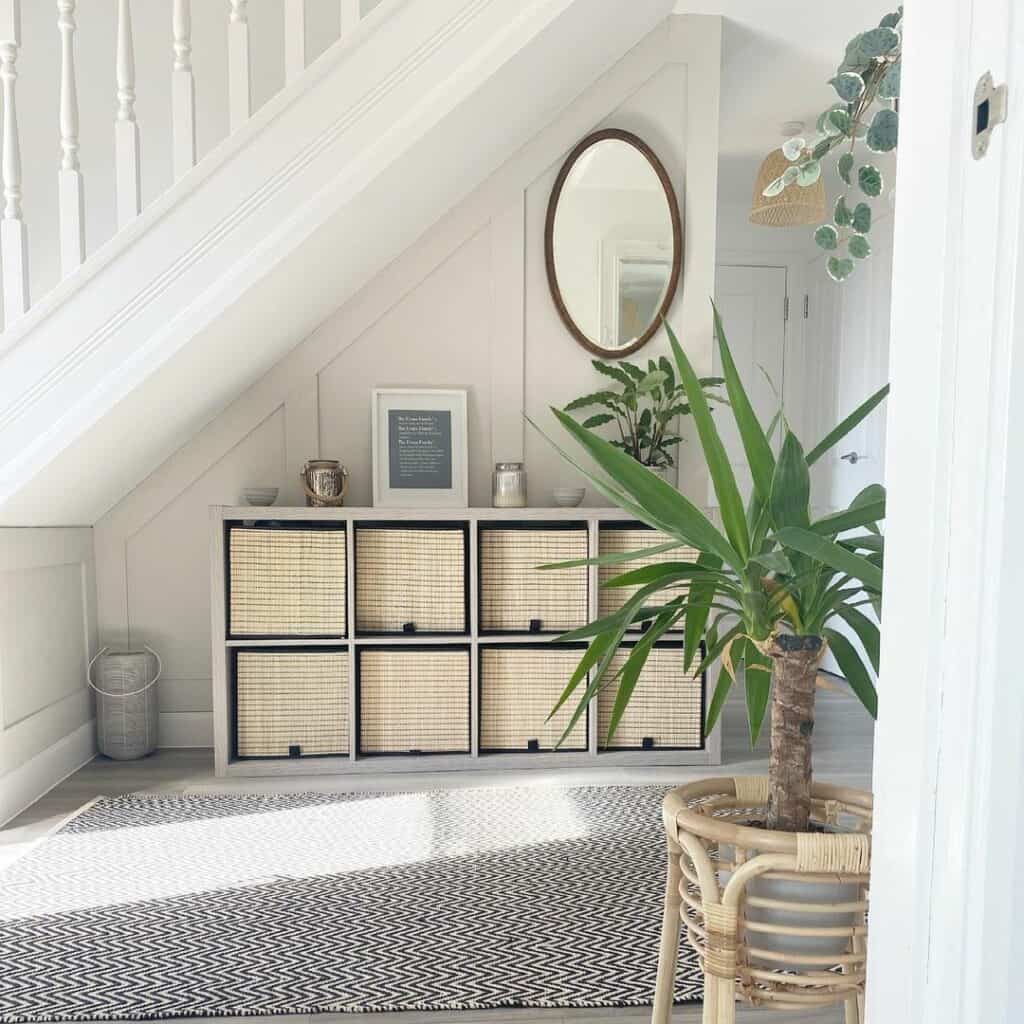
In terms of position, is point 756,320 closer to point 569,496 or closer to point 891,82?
point 569,496

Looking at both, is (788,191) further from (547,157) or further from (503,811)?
(503,811)

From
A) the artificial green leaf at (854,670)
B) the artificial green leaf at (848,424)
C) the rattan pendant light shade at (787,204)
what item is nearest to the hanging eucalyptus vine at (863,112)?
the artificial green leaf at (848,424)

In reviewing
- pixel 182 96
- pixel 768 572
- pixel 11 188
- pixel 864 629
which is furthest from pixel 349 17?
pixel 864 629

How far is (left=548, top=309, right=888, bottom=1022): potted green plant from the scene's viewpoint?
31.1 inches

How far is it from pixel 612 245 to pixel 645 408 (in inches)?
22.6

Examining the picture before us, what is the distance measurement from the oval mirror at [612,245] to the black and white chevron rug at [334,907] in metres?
1.55

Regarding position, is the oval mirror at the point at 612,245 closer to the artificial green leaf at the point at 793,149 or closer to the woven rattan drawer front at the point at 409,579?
the woven rattan drawer front at the point at 409,579

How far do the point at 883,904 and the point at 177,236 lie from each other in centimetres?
189

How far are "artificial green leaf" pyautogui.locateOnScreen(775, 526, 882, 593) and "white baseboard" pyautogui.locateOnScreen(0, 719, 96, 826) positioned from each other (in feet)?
7.04

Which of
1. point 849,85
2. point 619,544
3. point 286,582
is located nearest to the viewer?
point 849,85

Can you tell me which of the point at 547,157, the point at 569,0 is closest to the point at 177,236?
the point at 569,0

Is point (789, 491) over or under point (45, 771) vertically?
over

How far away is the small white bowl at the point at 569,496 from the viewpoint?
2.61m

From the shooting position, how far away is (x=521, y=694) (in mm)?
2537
